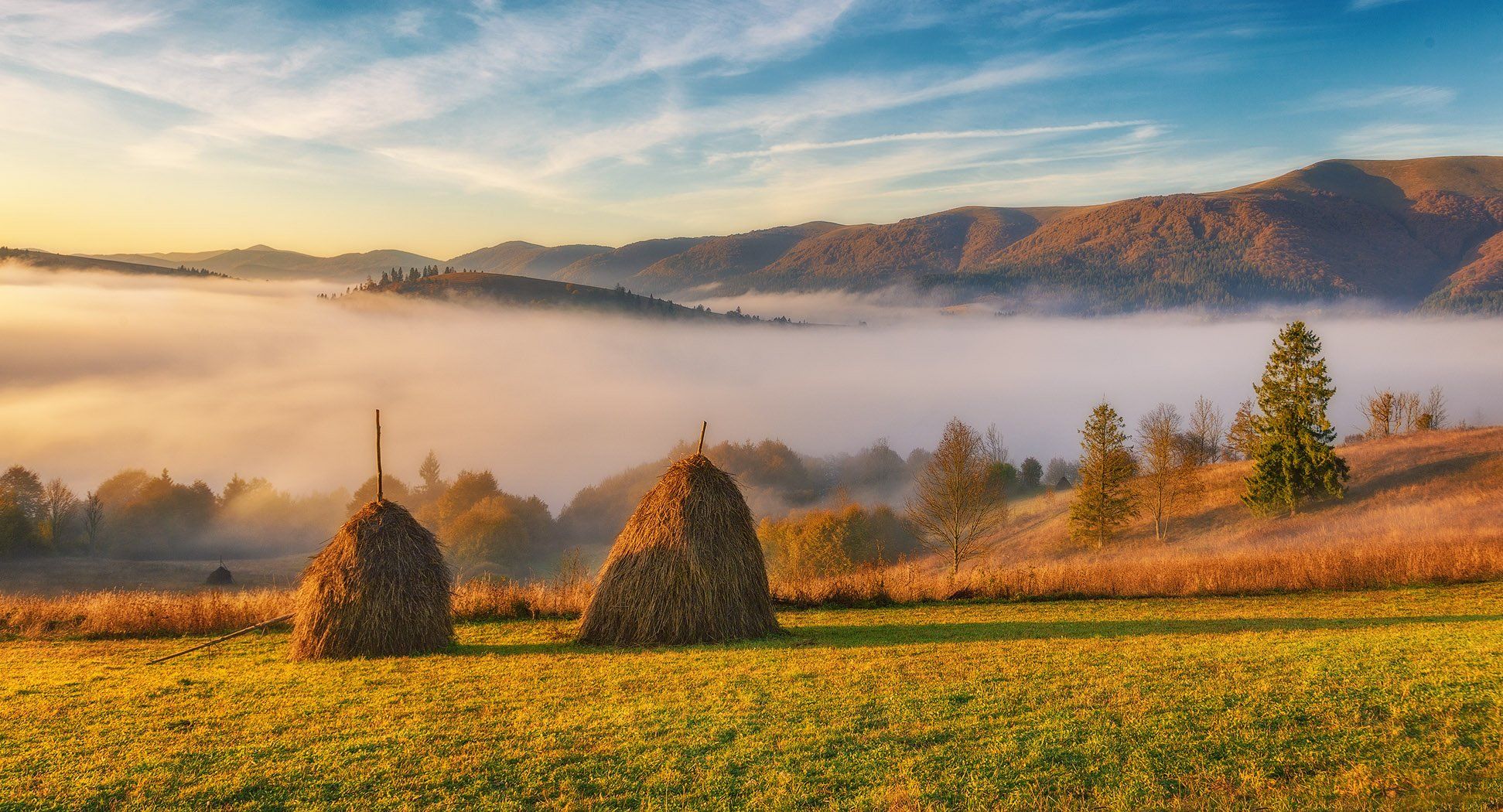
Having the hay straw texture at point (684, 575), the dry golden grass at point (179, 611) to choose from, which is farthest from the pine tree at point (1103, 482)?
the hay straw texture at point (684, 575)

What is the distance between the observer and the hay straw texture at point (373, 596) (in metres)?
15.9

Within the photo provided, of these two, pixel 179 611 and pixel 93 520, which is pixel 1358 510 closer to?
pixel 179 611

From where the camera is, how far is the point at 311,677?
1412 cm

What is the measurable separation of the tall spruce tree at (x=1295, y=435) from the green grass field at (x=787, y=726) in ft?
151

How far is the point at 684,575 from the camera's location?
17141 millimetres

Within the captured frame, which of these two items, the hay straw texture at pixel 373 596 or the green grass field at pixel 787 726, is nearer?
the green grass field at pixel 787 726

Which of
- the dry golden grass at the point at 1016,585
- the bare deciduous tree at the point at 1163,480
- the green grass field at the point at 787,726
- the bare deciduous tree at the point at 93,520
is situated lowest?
the bare deciduous tree at the point at 93,520

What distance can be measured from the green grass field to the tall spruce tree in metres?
46.1

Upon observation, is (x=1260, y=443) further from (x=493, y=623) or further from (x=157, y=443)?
(x=157, y=443)

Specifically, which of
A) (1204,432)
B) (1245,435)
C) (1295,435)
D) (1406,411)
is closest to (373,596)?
(1295,435)

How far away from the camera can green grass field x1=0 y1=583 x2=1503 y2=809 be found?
28.6ft

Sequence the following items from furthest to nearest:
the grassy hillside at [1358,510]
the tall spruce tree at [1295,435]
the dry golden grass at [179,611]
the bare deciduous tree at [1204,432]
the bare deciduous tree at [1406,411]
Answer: the bare deciduous tree at [1406,411] < the bare deciduous tree at [1204,432] < the tall spruce tree at [1295,435] < the grassy hillside at [1358,510] < the dry golden grass at [179,611]

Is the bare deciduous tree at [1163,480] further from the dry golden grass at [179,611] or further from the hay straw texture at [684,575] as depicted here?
the hay straw texture at [684,575]

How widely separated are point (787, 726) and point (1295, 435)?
59218mm
